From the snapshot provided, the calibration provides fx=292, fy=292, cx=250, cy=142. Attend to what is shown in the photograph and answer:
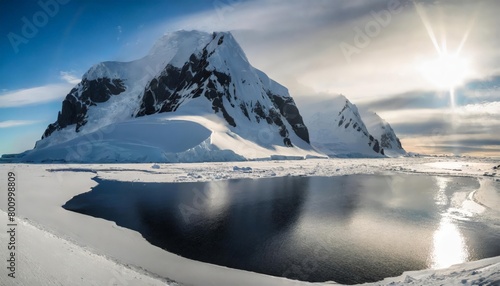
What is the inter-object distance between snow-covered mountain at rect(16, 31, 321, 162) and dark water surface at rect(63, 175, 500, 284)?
43.5m

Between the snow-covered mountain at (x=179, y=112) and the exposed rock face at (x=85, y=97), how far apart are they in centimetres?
53

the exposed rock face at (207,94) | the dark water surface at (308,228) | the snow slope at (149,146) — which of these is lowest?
the dark water surface at (308,228)

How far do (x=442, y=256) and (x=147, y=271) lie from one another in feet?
40.7

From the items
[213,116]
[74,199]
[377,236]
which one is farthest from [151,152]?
[377,236]

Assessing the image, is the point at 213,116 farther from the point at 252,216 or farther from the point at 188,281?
the point at 188,281

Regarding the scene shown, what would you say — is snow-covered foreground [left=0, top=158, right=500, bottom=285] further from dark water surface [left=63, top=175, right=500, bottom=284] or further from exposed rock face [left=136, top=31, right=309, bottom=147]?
exposed rock face [left=136, top=31, right=309, bottom=147]

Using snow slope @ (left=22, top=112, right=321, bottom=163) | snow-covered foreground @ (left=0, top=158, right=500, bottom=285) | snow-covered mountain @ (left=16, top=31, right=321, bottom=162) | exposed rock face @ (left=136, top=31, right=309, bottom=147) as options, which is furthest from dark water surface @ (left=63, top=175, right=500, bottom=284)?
exposed rock face @ (left=136, top=31, right=309, bottom=147)

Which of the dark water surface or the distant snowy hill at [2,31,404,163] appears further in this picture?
the distant snowy hill at [2,31,404,163]

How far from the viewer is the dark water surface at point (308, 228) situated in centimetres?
1201

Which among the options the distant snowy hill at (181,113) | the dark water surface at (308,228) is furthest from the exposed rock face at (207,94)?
the dark water surface at (308,228)

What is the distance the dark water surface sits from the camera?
12.0m

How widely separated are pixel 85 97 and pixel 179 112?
102 metres

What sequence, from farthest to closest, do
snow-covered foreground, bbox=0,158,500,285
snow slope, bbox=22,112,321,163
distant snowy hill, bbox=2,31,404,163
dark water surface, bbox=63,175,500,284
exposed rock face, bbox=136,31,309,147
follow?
exposed rock face, bbox=136,31,309,147 → distant snowy hill, bbox=2,31,404,163 → snow slope, bbox=22,112,321,163 → dark water surface, bbox=63,175,500,284 → snow-covered foreground, bbox=0,158,500,285

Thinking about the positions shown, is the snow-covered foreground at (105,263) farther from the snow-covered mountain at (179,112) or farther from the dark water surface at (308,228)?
the snow-covered mountain at (179,112)
